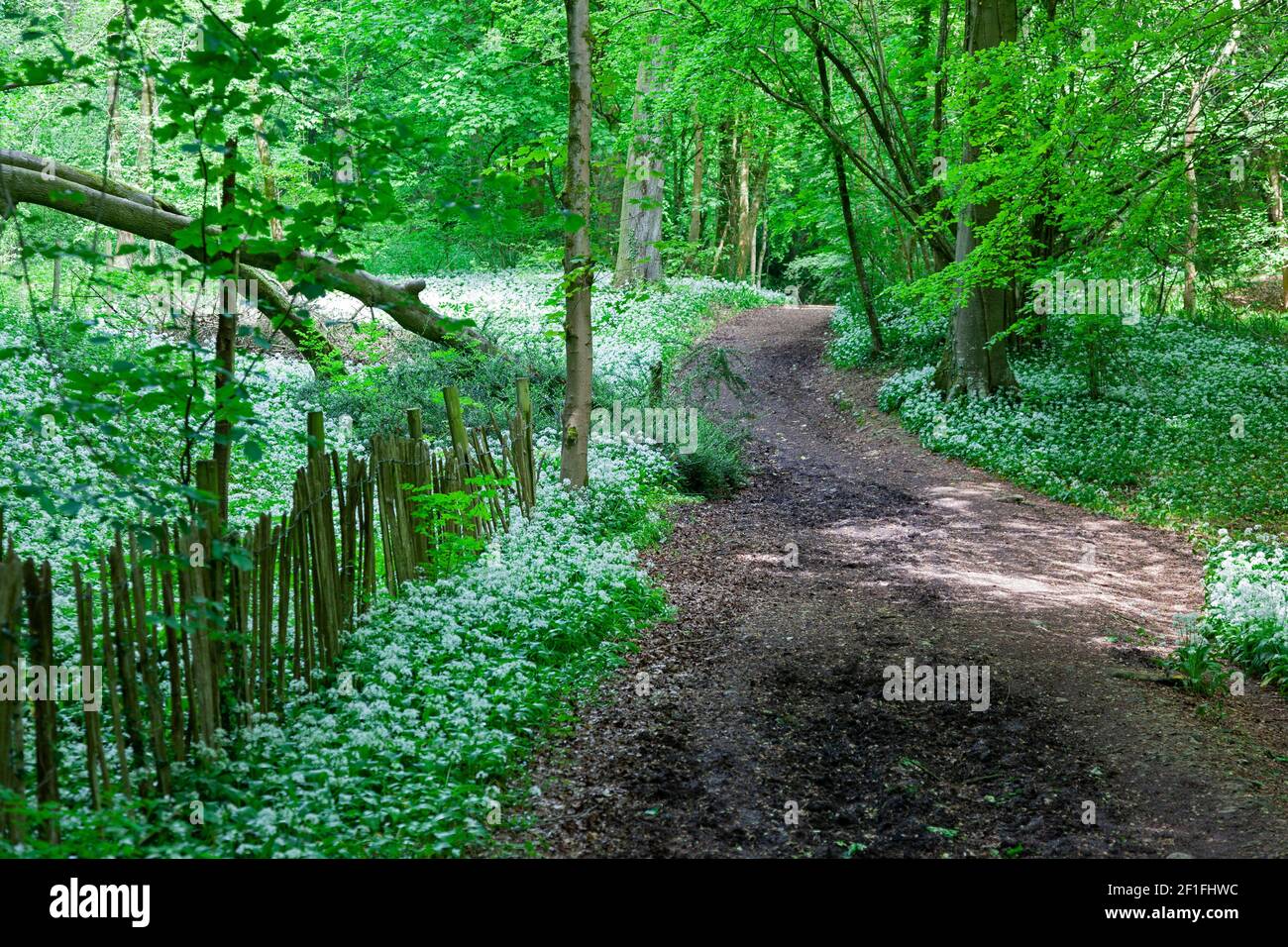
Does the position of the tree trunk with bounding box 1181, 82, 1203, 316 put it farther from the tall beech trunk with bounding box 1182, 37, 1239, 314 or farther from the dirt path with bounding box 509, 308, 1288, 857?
the dirt path with bounding box 509, 308, 1288, 857

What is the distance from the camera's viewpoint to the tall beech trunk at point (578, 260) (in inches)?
348

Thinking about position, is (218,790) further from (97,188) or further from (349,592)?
(97,188)

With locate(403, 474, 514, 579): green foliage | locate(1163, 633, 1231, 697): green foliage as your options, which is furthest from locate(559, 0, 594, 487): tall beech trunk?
locate(1163, 633, 1231, 697): green foliage

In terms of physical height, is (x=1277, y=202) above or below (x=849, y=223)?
above

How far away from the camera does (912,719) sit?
5961mm

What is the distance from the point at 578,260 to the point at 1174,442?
30.0 ft

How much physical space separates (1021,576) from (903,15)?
16.3 meters

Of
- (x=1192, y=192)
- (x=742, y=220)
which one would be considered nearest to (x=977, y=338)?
(x=1192, y=192)

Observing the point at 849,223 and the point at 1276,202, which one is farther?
the point at 1276,202

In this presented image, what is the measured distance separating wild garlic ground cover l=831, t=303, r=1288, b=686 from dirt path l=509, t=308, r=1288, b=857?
526 mm

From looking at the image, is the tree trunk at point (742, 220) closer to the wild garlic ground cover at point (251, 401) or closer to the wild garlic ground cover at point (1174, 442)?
the wild garlic ground cover at point (251, 401)

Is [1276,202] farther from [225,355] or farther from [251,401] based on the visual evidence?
[251,401]

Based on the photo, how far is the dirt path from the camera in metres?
4.62
